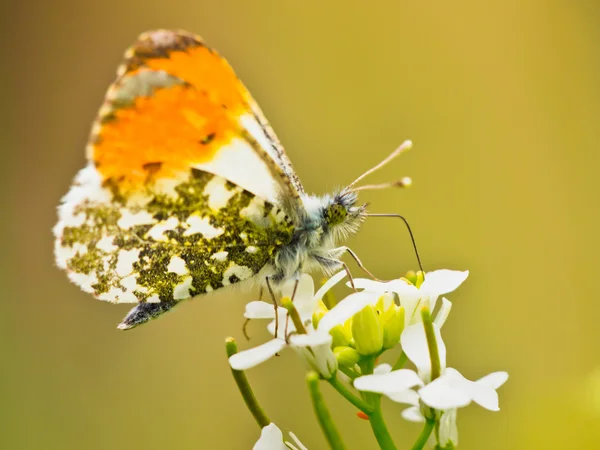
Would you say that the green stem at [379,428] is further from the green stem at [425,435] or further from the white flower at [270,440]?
the white flower at [270,440]

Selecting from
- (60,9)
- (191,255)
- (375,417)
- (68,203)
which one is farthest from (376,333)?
(60,9)

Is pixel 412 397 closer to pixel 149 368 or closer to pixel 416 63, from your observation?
pixel 149 368

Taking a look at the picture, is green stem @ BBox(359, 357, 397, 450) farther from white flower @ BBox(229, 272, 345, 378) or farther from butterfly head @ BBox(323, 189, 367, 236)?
butterfly head @ BBox(323, 189, 367, 236)

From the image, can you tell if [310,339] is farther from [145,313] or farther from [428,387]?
[145,313]

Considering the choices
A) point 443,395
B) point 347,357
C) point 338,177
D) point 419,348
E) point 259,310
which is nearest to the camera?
point 443,395

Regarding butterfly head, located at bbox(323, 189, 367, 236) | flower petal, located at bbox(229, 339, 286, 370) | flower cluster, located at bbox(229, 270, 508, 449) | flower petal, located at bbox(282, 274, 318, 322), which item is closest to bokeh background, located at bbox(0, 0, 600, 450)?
butterfly head, located at bbox(323, 189, 367, 236)

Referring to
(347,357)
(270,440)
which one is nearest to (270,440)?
(270,440)
